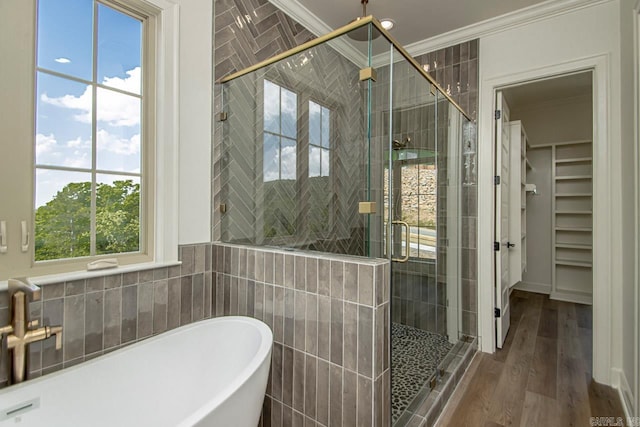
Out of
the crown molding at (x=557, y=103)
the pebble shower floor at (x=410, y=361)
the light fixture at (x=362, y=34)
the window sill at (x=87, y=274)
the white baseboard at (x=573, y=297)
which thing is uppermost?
the crown molding at (x=557, y=103)

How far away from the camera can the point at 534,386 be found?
2.06 m

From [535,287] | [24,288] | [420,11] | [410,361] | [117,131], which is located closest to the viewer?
[24,288]

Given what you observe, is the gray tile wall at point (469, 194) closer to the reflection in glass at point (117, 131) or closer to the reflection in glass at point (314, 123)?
the reflection in glass at point (314, 123)

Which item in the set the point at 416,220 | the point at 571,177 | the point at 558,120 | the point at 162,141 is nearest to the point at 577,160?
the point at 571,177

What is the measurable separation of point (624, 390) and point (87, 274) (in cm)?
328

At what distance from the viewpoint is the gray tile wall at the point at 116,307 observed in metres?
1.23

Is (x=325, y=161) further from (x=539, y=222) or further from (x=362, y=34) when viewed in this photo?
(x=539, y=222)

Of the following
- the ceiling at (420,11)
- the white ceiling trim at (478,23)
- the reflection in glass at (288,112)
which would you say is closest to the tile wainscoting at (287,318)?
the reflection in glass at (288,112)

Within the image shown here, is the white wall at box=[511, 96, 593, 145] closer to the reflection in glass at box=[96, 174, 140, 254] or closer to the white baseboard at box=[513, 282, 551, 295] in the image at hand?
Result: the white baseboard at box=[513, 282, 551, 295]

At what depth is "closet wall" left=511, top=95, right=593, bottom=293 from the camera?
4.26m

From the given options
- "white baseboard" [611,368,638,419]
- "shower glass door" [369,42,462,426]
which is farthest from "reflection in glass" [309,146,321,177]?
"white baseboard" [611,368,638,419]

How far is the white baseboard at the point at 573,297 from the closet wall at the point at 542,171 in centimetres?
14

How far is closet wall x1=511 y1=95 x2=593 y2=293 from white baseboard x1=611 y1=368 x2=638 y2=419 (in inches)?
104

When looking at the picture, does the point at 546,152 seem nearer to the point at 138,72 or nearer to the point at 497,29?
the point at 497,29
